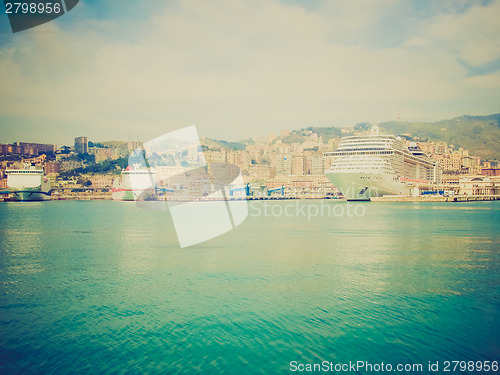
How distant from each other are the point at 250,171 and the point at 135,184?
167 ft

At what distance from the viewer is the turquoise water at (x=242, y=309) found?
472 cm

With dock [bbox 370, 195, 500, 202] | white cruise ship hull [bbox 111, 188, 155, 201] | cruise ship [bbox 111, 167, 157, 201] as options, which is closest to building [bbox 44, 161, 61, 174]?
white cruise ship hull [bbox 111, 188, 155, 201]

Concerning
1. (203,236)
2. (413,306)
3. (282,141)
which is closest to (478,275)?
(413,306)

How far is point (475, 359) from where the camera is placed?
15.1ft

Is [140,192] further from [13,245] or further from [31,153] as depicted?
[31,153]

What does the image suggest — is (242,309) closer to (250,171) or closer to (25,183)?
(25,183)

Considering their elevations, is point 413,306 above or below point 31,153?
below

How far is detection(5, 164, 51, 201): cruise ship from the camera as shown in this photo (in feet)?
194

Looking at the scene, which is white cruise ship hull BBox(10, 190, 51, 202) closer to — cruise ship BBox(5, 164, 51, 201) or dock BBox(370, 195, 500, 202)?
cruise ship BBox(5, 164, 51, 201)

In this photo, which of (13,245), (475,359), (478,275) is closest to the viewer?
(475,359)

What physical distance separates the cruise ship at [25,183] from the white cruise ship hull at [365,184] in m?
49.6

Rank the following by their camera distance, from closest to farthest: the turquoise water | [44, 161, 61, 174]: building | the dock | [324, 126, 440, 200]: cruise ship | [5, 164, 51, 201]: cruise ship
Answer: the turquoise water → [324, 126, 440, 200]: cruise ship → the dock → [5, 164, 51, 201]: cruise ship → [44, 161, 61, 174]: building

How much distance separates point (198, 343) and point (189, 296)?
2.16 metres

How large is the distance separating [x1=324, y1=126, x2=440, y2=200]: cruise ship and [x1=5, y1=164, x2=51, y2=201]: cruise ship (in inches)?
1935
